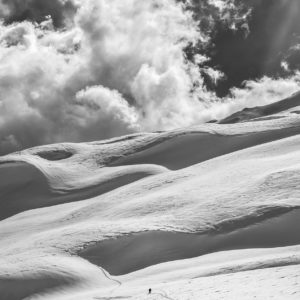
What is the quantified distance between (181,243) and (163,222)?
345 centimetres

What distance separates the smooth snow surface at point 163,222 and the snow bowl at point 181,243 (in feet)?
0.24

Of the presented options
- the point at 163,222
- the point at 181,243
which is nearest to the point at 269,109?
the point at 163,222

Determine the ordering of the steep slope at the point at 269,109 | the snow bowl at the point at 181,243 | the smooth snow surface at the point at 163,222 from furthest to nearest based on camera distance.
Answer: the steep slope at the point at 269,109
the snow bowl at the point at 181,243
the smooth snow surface at the point at 163,222

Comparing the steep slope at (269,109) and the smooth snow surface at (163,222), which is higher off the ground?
the steep slope at (269,109)

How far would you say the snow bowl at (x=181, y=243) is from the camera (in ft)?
114

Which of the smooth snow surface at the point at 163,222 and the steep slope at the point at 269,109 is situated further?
the steep slope at the point at 269,109

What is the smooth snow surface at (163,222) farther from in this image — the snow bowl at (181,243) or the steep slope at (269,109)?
the steep slope at (269,109)

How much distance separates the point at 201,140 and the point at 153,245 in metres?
34.6

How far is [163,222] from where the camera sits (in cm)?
4000

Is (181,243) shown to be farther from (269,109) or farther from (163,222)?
(269,109)

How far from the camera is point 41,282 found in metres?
33.2

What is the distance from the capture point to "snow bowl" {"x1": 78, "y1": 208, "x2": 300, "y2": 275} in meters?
34.8

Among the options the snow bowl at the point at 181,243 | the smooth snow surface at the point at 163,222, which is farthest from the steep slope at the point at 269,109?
the snow bowl at the point at 181,243

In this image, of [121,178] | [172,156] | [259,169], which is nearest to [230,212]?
[259,169]
